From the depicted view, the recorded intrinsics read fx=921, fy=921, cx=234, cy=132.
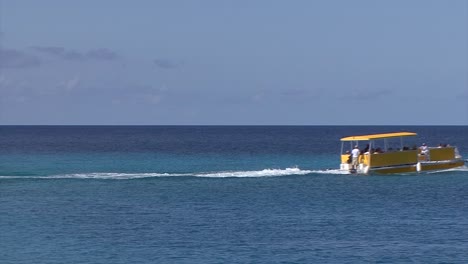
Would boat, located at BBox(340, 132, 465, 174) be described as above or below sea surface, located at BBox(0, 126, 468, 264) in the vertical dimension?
above

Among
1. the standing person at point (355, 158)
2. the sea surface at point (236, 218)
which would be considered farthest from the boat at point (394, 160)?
the sea surface at point (236, 218)

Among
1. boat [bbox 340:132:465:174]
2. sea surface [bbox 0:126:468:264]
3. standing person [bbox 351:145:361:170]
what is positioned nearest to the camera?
sea surface [bbox 0:126:468:264]

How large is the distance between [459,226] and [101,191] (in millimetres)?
22115

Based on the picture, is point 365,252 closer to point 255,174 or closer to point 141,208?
point 141,208

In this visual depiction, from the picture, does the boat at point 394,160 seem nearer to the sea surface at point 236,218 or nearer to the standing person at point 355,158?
the standing person at point 355,158

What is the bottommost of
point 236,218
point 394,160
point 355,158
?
point 236,218

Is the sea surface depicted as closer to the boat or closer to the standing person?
the boat

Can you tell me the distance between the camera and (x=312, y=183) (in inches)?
2172

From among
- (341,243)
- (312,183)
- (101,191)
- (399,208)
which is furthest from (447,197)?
(101,191)

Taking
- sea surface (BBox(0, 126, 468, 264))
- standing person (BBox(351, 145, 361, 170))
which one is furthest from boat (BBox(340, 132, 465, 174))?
sea surface (BBox(0, 126, 468, 264))

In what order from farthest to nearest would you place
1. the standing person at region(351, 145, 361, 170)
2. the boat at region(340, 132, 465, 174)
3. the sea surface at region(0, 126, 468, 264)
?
the standing person at region(351, 145, 361, 170) < the boat at region(340, 132, 465, 174) < the sea surface at region(0, 126, 468, 264)

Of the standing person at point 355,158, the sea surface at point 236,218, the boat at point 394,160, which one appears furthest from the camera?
the standing person at point 355,158

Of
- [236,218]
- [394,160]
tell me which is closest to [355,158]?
[394,160]

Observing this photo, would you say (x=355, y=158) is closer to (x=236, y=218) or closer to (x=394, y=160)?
(x=394, y=160)
